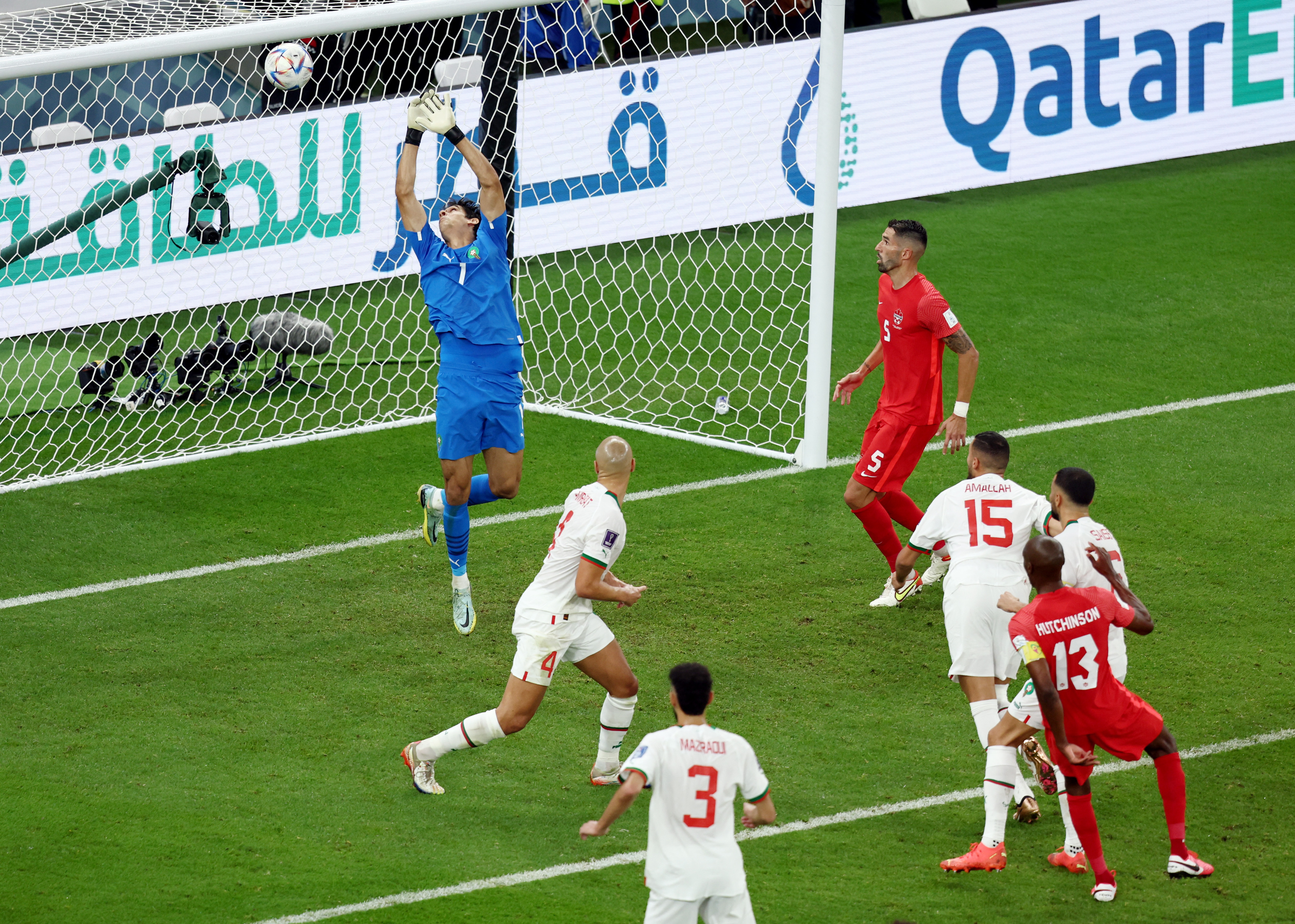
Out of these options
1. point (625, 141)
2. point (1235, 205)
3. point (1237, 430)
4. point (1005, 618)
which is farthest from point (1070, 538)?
point (1235, 205)

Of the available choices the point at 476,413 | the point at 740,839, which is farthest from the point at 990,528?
the point at 476,413

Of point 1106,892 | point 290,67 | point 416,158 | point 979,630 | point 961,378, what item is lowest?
point 1106,892

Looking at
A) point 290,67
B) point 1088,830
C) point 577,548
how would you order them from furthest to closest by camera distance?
point 290,67
point 577,548
point 1088,830

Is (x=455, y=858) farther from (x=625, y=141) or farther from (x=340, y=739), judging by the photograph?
(x=625, y=141)

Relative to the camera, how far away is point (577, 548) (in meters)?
6.26

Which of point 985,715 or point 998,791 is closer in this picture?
point 998,791

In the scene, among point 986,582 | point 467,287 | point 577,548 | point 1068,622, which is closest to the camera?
point 1068,622

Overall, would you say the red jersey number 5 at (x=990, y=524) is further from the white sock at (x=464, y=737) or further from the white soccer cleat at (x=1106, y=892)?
the white sock at (x=464, y=737)

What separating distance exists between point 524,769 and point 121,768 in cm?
173

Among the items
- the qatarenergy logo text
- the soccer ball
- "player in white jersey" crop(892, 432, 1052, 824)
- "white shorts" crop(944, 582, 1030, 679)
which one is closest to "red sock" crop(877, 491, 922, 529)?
"player in white jersey" crop(892, 432, 1052, 824)

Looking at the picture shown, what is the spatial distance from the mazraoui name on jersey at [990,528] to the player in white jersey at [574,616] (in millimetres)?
1355

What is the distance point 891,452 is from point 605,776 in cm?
240

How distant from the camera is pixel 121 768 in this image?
686 centimetres

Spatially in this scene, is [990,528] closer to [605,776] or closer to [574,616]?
[574,616]
